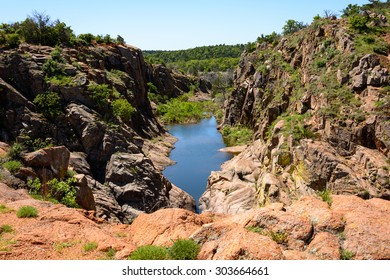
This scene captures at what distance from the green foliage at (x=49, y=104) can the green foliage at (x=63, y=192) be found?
62.5 ft

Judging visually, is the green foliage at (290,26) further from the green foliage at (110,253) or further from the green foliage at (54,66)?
the green foliage at (110,253)

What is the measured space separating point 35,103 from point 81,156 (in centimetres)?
889

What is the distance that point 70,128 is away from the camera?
3953cm

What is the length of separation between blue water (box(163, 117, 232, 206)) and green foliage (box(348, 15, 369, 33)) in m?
30.1

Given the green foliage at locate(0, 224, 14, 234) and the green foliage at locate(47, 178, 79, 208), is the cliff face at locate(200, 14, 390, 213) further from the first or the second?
the green foliage at locate(0, 224, 14, 234)

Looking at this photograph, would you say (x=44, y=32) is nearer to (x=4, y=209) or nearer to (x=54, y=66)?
(x=54, y=66)

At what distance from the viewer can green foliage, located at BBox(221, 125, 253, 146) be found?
70.4m

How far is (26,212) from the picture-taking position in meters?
14.9

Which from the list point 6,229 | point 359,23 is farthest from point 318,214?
point 359,23

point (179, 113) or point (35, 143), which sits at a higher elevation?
point (179, 113)

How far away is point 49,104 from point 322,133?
32.1 meters

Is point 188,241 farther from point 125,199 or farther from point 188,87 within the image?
point 188,87

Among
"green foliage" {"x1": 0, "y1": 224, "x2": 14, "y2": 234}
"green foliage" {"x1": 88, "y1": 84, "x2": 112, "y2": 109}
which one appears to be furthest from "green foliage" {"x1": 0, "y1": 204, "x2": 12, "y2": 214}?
"green foliage" {"x1": 88, "y1": 84, "x2": 112, "y2": 109}

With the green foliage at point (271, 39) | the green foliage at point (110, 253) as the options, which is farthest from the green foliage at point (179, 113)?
the green foliage at point (110, 253)
